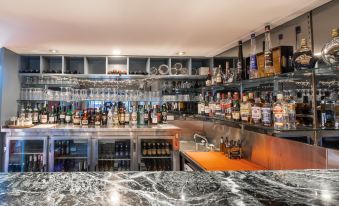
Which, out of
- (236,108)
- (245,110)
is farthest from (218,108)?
(245,110)

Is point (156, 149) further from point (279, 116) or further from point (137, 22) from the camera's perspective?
point (279, 116)

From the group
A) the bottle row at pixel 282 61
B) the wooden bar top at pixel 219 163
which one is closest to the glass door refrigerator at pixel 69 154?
the wooden bar top at pixel 219 163

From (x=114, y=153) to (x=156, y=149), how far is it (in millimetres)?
562

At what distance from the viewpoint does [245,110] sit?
221 cm

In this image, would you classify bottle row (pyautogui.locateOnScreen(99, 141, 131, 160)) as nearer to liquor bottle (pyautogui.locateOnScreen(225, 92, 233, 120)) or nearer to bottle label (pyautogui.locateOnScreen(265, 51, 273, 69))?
liquor bottle (pyautogui.locateOnScreen(225, 92, 233, 120))

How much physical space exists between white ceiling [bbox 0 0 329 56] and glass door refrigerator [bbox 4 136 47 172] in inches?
52.2

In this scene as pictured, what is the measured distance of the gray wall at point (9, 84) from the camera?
3.49m

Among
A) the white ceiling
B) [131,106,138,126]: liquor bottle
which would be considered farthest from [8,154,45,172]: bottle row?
the white ceiling

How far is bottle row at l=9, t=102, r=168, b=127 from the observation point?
3.54m

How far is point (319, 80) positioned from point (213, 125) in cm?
179

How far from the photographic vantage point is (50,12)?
7.02 ft

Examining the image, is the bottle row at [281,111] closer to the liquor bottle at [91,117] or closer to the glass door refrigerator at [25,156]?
the liquor bottle at [91,117]

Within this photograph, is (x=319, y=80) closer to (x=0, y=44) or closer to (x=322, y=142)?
(x=322, y=142)

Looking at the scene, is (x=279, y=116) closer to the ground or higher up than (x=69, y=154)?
higher up
